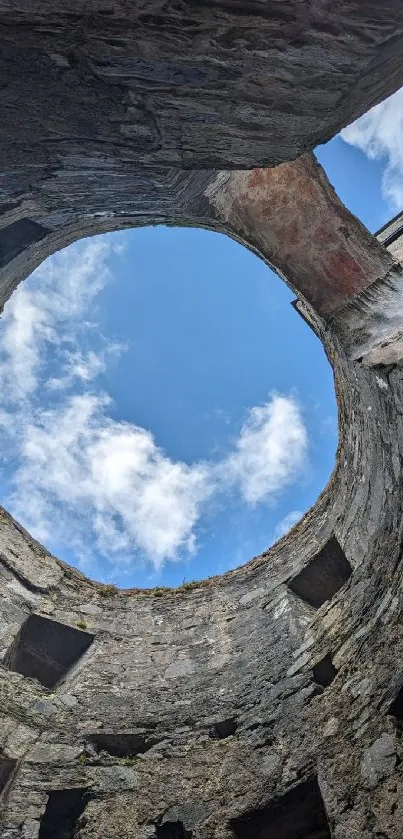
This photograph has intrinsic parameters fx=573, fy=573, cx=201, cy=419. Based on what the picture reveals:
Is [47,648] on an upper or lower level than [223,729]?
upper

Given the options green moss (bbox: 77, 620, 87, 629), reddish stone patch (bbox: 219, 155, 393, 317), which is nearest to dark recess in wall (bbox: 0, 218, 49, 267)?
reddish stone patch (bbox: 219, 155, 393, 317)

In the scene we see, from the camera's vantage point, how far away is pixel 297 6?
225 cm

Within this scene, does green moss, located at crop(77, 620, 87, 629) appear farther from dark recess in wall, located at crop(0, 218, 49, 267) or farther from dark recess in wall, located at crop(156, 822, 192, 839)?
dark recess in wall, located at crop(0, 218, 49, 267)

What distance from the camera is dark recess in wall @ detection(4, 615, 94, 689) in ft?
22.1

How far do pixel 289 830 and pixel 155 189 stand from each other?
4.99 meters

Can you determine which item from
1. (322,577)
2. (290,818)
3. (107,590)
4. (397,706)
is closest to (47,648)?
(107,590)

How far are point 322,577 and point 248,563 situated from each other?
1359mm

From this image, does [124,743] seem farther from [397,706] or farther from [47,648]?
[397,706]

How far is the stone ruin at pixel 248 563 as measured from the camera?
247 cm

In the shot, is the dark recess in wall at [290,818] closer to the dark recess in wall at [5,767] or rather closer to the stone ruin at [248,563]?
the stone ruin at [248,563]

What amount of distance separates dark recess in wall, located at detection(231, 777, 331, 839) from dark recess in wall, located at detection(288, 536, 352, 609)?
238cm

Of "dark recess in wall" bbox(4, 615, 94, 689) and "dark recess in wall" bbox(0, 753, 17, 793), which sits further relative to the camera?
"dark recess in wall" bbox(4, 615, 94, 689)

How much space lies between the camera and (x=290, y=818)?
437 cm

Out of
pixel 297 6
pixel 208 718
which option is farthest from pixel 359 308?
pixel 208 718
